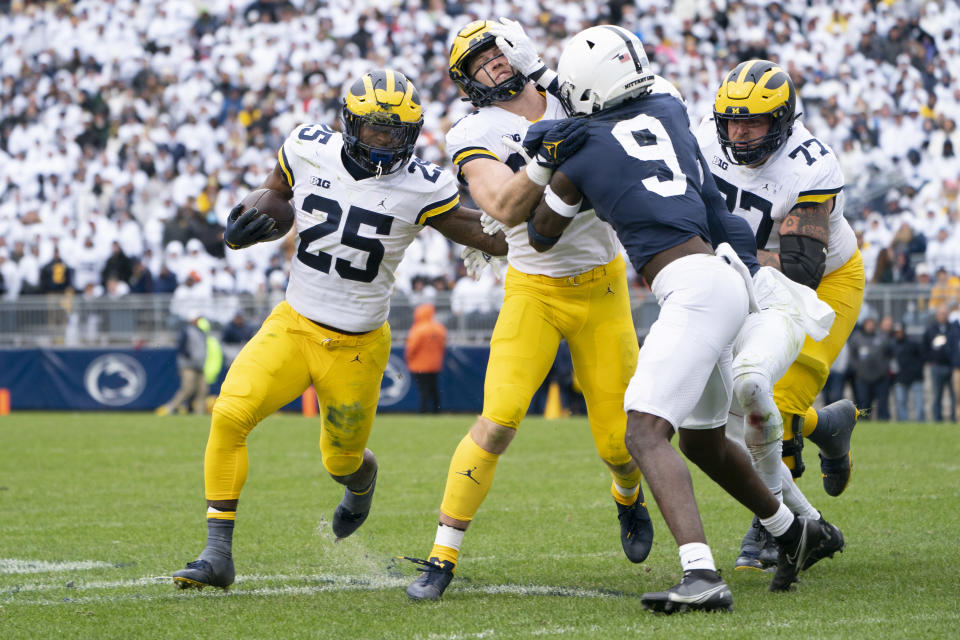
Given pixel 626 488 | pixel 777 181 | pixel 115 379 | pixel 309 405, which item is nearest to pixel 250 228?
pixel 626 488

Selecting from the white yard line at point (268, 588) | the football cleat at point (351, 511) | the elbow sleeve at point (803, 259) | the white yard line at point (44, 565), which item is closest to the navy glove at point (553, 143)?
the elbow sleeve at point (803, 259)

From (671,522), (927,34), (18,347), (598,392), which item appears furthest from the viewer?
(927,34)

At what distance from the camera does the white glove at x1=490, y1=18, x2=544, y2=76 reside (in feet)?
15.8

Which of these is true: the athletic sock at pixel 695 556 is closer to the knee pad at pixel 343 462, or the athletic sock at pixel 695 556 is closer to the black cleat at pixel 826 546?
the black cleat at pixel 826 546

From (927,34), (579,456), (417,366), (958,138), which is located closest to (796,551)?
(579,456)

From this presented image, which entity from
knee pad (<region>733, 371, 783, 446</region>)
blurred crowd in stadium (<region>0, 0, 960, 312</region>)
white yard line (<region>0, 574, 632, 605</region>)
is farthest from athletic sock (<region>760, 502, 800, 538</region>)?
blurred crowd in stadium (<region>0, 0, 960, 312</region>)

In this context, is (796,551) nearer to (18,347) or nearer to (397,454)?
(397,454)

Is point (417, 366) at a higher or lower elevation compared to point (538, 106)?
lower

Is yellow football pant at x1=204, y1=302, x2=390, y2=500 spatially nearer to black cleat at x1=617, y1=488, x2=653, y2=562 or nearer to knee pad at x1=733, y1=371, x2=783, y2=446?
black cleat at x1=617, y1=488, x2=653, y2=562

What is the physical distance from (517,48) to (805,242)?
4.67 ft

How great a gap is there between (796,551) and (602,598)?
2.38ft

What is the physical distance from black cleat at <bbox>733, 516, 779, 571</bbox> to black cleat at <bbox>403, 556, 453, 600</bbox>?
4.36 feet

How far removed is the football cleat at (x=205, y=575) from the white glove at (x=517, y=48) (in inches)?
88.9

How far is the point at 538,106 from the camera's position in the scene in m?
5.09
